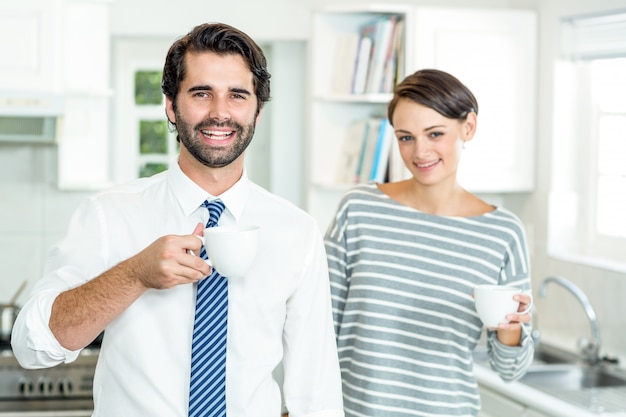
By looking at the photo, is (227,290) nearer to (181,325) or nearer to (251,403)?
(181,325)

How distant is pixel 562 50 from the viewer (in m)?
3.87

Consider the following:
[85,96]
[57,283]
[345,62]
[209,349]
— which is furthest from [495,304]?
[85,96]

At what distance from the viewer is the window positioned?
3.69 meters

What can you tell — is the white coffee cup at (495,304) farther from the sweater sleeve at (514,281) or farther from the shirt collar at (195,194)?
the shirt collar at (195,194)

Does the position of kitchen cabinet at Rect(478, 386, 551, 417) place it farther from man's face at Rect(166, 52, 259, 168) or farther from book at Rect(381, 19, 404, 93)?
man's face at Rect(166, 52, 259, 168)

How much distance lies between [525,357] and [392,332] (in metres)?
0.31

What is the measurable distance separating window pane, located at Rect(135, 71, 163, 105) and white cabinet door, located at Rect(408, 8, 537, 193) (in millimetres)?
1399

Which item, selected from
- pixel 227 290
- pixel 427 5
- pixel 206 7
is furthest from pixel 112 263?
pixel 427 5

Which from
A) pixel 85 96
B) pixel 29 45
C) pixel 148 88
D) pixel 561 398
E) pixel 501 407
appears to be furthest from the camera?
pixel 148 88

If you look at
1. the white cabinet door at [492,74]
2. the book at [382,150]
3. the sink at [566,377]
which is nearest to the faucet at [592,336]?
the sink at [566,377]

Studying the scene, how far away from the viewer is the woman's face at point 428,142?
7.13 ft

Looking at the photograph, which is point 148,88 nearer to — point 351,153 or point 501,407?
point 351,153

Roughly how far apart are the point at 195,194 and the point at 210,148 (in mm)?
122

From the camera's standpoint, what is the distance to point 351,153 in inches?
156
